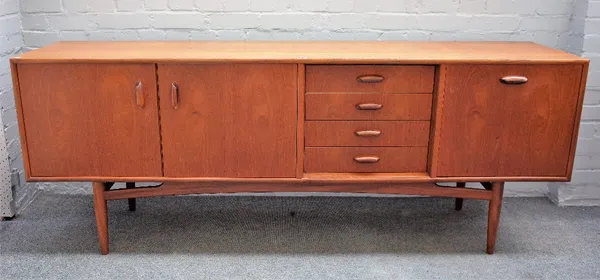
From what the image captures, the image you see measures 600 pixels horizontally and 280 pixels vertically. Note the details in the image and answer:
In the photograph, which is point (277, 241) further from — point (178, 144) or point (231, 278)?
point (178, 144)

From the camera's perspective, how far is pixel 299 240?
231cm

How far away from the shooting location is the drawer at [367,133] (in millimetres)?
2021

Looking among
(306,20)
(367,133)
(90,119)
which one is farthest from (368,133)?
(90,119)

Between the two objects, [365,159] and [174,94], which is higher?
[174,94]

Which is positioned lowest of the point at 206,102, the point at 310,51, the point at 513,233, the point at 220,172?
the point at 513,233

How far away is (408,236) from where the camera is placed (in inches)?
92.6

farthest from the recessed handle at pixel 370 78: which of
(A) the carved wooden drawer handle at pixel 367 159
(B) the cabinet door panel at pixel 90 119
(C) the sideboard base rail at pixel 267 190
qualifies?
(B) the cabinet door panel at pixel 90 119

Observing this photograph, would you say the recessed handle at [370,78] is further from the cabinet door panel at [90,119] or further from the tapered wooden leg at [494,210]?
the cabinet door panel at [90,119]

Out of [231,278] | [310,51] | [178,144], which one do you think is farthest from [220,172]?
[310,51]

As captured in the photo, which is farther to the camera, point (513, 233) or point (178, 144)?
point (513, 233)

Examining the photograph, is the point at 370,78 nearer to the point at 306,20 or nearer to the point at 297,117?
the point at 297,117

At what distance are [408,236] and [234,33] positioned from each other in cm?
117

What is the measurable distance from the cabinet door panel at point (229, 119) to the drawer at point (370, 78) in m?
0.09

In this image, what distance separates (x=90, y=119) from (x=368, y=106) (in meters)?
0.98
